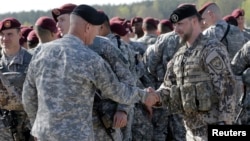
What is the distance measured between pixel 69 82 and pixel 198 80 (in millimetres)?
1548

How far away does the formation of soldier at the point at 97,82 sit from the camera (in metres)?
5.59

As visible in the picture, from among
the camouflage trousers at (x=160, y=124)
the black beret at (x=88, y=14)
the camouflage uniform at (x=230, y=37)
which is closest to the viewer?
the black beret at (x=88, y=14)

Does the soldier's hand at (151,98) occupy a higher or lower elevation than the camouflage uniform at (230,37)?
lower

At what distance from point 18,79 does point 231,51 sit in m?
3.81

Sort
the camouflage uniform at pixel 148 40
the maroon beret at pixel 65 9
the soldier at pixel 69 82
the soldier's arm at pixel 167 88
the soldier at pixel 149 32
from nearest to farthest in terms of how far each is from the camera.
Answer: the soldier at pixel 69 82
the soldier's arm at pixel 167 88
the maroon beret at pixel 65 9
the camouflage uniform at pixel 148 40
the soldier at pixel 149 32

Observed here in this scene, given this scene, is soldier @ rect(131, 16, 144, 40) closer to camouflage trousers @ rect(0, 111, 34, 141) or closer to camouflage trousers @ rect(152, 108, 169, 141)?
camouflage trousers @ rect(152, 108, 169, 141)

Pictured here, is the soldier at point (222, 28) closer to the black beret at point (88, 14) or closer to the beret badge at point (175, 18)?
the beret badge at point (175, 18)

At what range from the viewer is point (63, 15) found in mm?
7102

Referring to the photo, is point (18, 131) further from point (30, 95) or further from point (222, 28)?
point (222, 28)

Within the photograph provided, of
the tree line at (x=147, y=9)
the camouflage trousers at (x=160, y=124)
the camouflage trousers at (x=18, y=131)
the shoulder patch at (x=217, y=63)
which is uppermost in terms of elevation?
the tree line at (x=147, y=9)

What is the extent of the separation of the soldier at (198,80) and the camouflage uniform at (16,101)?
65.9 inches

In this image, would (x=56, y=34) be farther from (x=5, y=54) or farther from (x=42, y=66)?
(x=42, y=66)

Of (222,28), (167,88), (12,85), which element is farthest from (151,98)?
(222,28)

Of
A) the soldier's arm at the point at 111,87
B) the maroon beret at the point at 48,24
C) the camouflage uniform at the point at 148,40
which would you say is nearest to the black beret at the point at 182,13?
the soldier's arm at the point at 111,87
